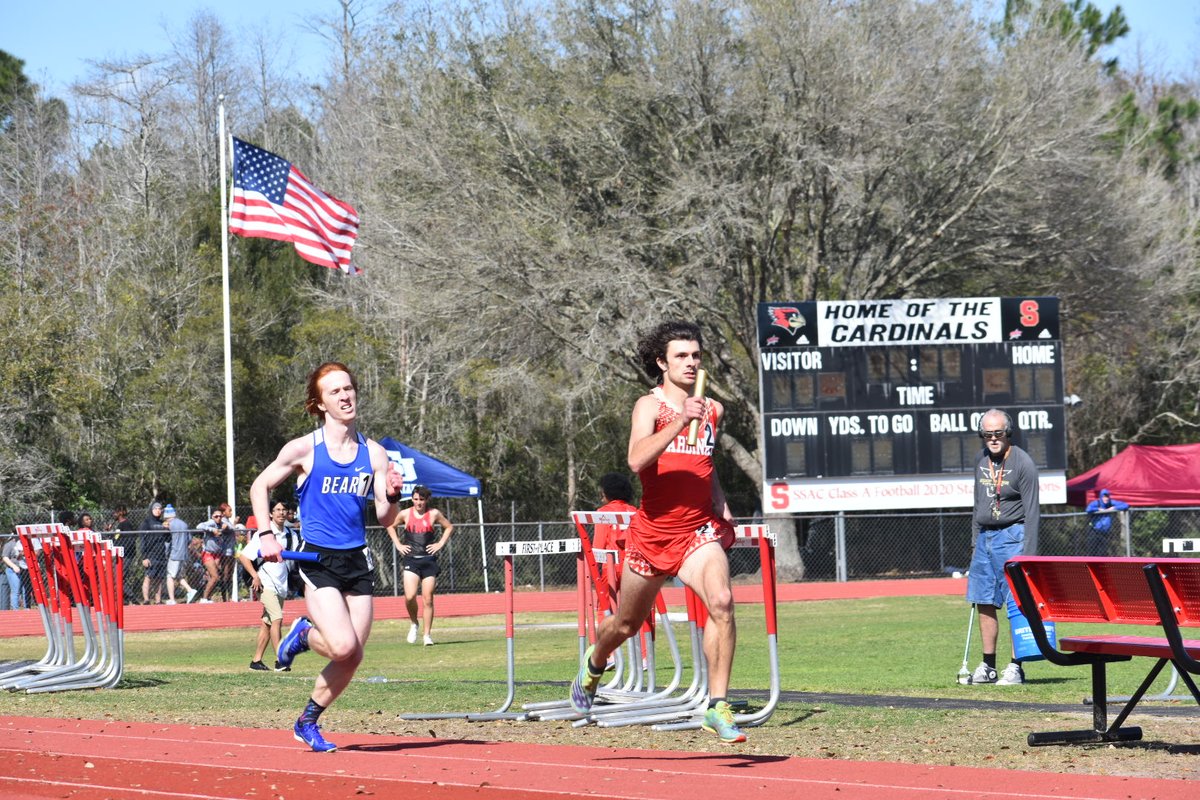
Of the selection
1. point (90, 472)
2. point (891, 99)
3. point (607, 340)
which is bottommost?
point (90, 472)

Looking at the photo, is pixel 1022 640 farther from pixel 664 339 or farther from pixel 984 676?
pixel 664 339

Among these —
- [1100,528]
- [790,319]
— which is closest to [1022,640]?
[790,319]

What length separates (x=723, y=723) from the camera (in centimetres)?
785

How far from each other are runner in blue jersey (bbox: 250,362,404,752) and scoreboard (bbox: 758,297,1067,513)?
73.0ft

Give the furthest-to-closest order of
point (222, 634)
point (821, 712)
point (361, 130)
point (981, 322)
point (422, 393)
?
1. point (361, 130)
2. point (422, 393)
3. point (981, 322)
4. point (222, 634)
5. point (821, 712)

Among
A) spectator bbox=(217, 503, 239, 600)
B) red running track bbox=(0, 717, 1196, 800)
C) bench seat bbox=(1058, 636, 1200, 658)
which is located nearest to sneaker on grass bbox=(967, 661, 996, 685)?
bench seat bbox=(1058, 636, 1200, 658)

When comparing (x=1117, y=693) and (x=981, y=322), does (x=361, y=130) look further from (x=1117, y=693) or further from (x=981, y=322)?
(x=1117, y=693)

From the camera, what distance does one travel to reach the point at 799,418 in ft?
102

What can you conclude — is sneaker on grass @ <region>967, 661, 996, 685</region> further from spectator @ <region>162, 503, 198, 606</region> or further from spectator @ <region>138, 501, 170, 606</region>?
spectator @ <region>138, 501, 170, 606</region>

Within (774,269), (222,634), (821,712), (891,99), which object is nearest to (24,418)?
(222,634)

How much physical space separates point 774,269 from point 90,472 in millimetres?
17458

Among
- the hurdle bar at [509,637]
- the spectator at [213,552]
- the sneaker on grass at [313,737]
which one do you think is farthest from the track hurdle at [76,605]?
the spectator at [213,552]

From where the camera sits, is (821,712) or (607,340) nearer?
(821,712)

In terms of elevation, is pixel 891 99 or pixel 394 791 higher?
pixel 891 99
